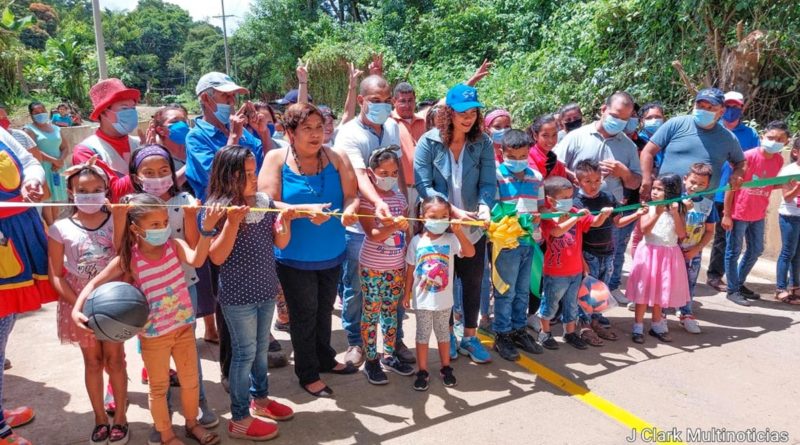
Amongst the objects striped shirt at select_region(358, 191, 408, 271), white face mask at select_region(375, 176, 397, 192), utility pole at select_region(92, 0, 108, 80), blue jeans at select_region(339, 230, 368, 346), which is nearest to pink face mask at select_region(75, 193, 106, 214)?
striped shirt at select_region(358, 191, 408, 271)

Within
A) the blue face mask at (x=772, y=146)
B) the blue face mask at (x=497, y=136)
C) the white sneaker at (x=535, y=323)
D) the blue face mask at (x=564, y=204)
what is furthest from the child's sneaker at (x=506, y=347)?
the blue face mask at (x=772, y=146)

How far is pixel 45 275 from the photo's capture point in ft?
11.2

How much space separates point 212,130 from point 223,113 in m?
0.15

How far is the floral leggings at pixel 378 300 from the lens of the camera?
4.21 m

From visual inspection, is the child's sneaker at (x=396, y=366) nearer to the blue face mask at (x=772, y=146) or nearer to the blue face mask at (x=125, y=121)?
the blue face mask at (x=125, y=121)

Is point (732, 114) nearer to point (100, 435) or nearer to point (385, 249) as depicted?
point (385, 249)

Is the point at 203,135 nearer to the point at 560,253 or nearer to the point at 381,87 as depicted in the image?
the point at 381,87

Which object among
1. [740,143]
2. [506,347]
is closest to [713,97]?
[740,143]

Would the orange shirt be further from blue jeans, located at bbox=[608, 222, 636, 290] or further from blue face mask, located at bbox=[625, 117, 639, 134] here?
blue jeans, located at bbox=[608, 222, 636, 290]

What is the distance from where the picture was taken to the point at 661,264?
5.11 m

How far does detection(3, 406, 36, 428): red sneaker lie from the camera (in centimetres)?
365

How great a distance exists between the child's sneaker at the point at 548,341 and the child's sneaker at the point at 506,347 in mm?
Result: 317

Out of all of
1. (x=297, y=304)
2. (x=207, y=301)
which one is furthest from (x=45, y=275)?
(x=297, y=304)

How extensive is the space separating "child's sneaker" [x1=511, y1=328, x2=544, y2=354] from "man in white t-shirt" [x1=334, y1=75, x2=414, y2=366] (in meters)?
0.98
